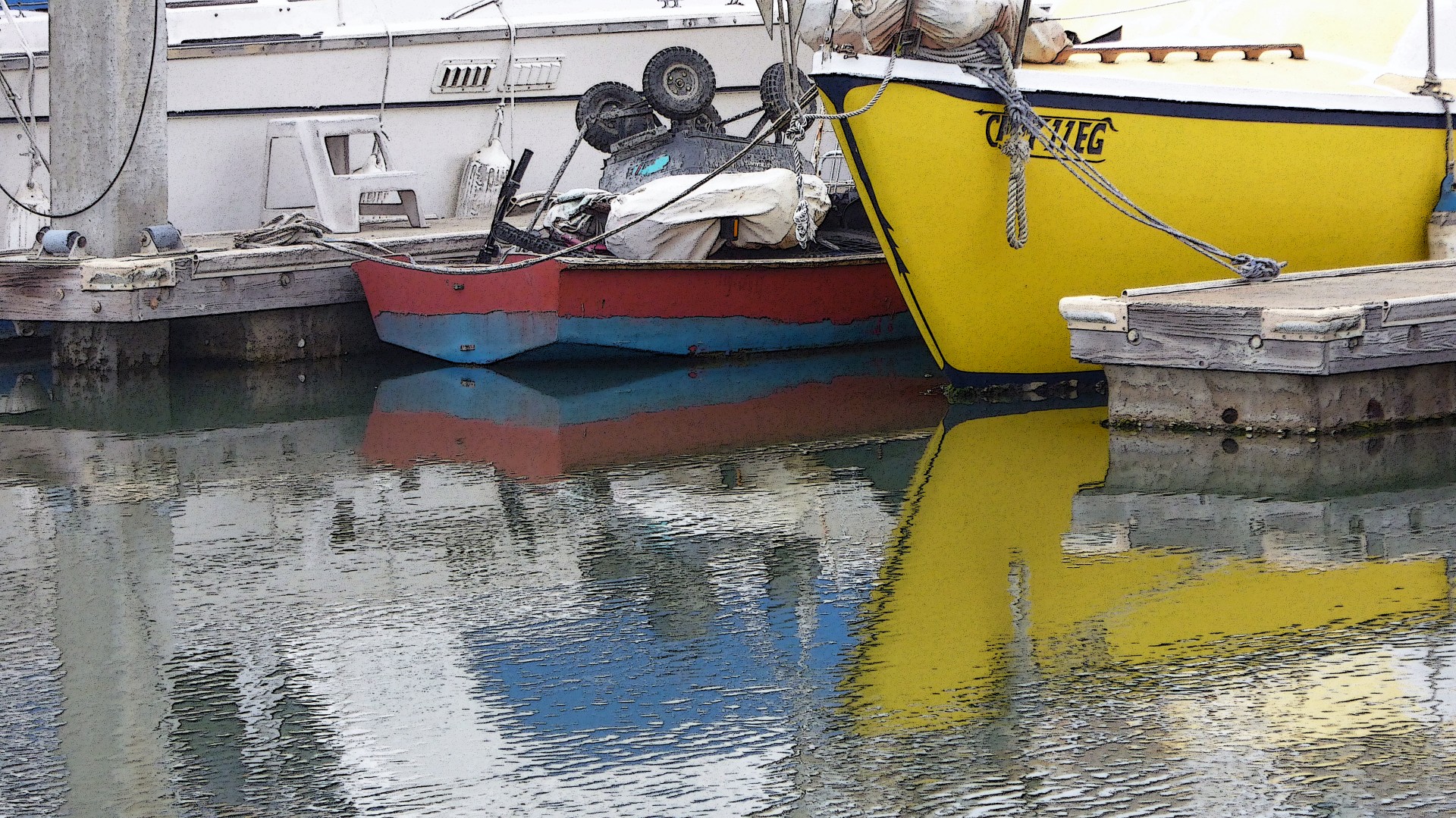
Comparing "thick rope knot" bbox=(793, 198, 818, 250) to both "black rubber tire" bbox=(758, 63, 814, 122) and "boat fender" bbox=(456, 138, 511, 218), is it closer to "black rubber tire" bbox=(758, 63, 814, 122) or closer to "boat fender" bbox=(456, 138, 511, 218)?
"black rubber tire" bbox=(758, 63, 814, 122)

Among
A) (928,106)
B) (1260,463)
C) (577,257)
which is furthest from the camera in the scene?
(577,257)

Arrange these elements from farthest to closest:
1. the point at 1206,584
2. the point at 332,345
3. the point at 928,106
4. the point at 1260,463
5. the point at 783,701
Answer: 1. the point at 332,345
2. the point at 928,106
3. the point at 1260,463
4. the point at 1206,584
5. the point at 783,701

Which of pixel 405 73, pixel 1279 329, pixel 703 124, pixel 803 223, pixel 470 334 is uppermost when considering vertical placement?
pixel 405 73

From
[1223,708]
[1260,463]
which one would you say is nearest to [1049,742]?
[1223,708]

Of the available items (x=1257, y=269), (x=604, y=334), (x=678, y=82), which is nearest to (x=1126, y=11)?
(x=678, y=82)

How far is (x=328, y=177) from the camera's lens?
1192 centimetres

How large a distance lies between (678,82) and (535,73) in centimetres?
322

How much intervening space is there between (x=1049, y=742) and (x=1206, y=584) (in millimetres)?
1421

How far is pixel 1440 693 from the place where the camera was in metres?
4.25

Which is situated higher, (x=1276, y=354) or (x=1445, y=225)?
(x=1445, y=225)

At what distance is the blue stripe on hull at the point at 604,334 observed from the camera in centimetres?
1012

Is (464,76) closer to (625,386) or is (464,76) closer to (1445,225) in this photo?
(625,386)

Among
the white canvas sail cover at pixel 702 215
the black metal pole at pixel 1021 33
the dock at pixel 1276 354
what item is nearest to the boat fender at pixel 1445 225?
the dock at pixel 1276 354

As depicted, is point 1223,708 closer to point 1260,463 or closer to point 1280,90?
point 1260,463
